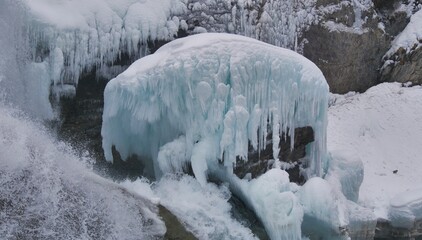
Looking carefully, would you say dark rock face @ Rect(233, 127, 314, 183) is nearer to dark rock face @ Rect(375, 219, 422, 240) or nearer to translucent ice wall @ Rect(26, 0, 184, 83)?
dark rock face @ Rect(375, 219, 422, 240)

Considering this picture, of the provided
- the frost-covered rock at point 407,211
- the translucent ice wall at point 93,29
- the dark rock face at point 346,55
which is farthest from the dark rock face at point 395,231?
the translucent ice wall at point 93,29

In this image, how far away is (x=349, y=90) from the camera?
1144 centimetres

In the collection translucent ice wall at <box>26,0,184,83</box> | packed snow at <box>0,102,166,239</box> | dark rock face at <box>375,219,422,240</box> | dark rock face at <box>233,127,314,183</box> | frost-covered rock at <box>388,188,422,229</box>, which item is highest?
translucent ice wall at <box>26,0,184,83</box>

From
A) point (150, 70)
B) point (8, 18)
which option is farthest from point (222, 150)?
point (8, 18)

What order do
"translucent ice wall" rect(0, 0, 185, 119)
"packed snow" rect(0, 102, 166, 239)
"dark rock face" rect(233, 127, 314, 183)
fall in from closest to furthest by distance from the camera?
"packed snow" rect(0, 102, 166, 239)
"dark rock face" rect(233, 127, 314, 183)
"translucent ice wall" rect(0, 0, 185, 119)

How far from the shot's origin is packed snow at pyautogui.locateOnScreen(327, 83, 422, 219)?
9695 mm

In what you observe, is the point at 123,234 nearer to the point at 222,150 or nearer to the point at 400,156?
the point at 222,150

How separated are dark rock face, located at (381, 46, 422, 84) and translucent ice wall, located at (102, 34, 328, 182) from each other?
Answer: 5045 mm

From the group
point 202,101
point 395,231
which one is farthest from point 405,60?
point 202,101

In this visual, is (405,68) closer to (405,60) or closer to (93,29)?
(405,60)

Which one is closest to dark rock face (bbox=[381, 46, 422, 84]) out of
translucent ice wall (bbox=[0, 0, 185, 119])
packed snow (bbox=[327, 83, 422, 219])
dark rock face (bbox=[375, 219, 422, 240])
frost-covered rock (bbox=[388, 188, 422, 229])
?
packed snow (bbox=[327, 83, 422, 219])

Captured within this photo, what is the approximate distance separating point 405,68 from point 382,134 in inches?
70.4

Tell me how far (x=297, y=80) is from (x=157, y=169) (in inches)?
84.0

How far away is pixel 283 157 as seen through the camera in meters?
7.46
